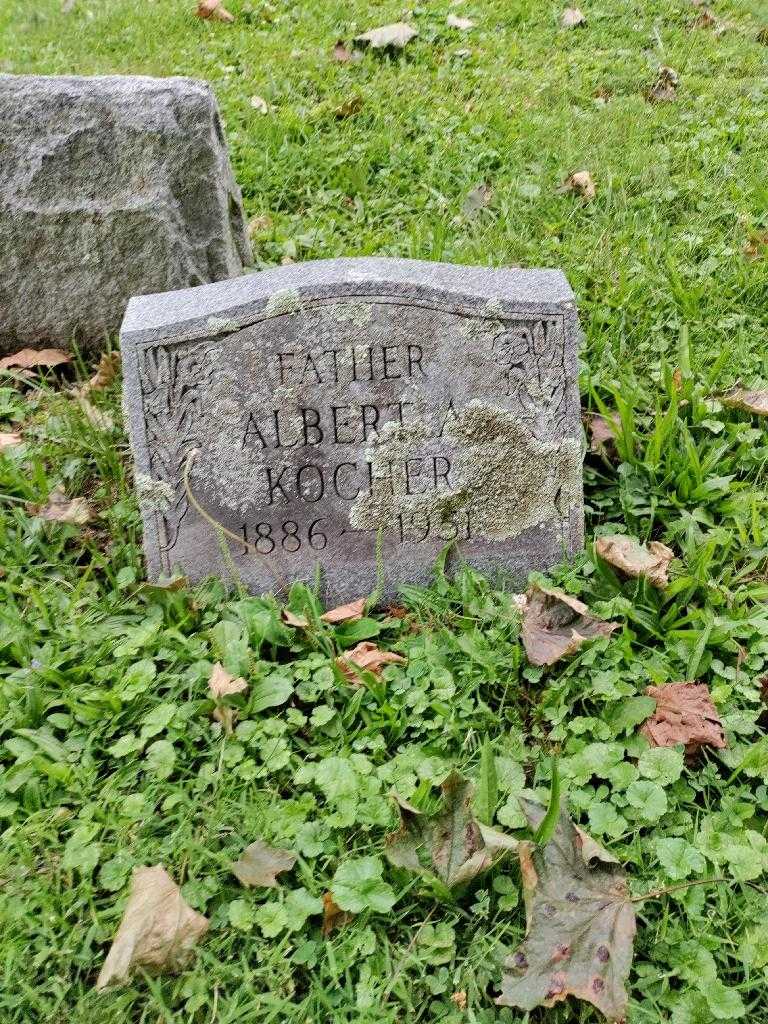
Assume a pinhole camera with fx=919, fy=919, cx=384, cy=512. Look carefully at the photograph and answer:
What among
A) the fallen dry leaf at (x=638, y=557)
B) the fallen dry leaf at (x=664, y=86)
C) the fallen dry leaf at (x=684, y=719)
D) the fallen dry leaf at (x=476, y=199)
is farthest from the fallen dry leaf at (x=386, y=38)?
the fallen dry leaf at (x=684, y=719)

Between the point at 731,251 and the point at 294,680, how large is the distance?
2391 mm

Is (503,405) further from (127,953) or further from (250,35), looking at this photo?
(250,35)

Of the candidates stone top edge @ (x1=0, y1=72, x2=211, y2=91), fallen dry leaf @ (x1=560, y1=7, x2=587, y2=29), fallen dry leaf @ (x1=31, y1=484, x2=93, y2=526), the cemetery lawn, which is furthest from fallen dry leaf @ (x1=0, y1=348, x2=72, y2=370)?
fallen dry leaf @ (x1=560, y1=7, x2=587, y2=29)

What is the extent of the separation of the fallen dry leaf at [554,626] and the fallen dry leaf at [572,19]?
397 centimetres

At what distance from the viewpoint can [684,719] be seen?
2.02m

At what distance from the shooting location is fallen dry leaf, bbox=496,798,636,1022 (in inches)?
62.4

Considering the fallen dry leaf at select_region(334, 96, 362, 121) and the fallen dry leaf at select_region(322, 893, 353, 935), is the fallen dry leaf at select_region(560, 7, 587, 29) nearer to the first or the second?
the fallen dry leaf at select_region(334, 96, 362, 121)

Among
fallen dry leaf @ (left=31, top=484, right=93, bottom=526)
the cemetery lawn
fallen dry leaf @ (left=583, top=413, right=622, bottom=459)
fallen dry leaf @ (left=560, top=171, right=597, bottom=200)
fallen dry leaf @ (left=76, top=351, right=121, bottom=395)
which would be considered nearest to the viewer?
the cemetery lawn

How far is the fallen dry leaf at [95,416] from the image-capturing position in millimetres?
2904

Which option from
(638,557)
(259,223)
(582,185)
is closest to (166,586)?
(638,557)

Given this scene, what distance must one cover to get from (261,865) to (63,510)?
1.31 meters

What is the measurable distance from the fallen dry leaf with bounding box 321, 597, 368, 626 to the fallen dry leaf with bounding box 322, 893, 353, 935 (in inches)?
→ 30.7

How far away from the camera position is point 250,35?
507 cm

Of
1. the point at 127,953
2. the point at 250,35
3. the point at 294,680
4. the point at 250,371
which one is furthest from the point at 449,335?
the point at 250,35
